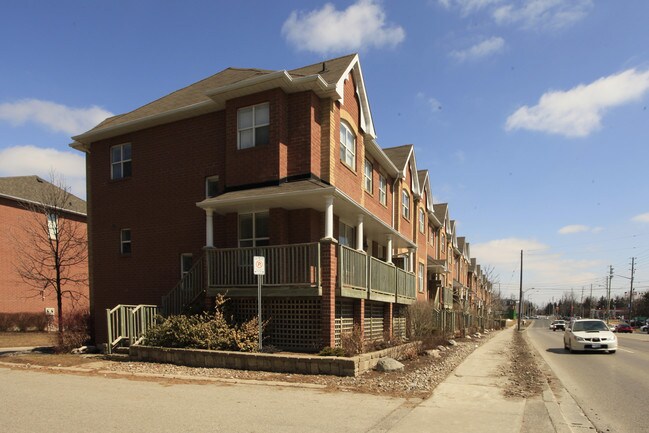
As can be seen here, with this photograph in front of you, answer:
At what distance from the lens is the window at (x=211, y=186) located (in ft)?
54.4

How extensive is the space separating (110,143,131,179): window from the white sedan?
761 inches

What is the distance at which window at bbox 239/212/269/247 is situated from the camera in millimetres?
14852

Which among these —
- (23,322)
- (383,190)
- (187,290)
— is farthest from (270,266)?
(23,322)

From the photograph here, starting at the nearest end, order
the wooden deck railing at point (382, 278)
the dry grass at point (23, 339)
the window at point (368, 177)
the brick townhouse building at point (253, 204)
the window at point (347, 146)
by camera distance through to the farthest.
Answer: the brick townhouse building at point (253, 204) < the wooden deck railing at point (382, 278) < the window at point (347, 146) < the window at point (368, 177) < the dry grass at point (23, 339)

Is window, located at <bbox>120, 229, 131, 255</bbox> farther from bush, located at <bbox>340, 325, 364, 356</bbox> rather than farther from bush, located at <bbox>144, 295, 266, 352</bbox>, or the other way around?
bush, located at <bbox>340, 325, 364, 356</bbox>

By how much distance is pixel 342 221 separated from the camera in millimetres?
17531

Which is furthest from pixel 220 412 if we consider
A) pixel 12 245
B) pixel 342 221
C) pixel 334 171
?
pixel 12 245

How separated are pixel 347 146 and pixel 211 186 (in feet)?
16.6

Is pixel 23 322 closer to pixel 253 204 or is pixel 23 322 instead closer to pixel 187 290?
pixel 187 290

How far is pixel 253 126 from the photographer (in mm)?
15000

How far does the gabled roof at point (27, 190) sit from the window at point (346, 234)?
19641mm

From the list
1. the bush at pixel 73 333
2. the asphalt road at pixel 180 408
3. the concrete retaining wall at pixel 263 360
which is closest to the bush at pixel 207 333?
the concrete retaining wall at pixel 263 360

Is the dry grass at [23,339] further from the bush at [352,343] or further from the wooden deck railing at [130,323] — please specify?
the bush at [352,343]

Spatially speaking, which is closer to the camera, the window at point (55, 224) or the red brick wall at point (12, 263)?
the window at point (55, 224)
